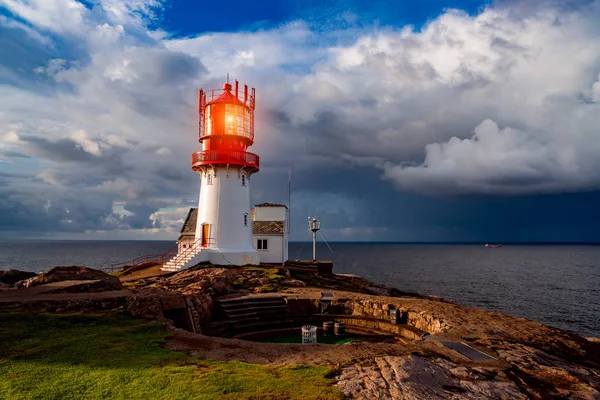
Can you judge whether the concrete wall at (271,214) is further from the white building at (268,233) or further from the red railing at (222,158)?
the red railing at (222,158)

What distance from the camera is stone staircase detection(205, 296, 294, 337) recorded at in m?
21.7

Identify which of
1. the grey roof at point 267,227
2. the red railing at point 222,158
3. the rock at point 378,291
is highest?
the red railing at point 222,158

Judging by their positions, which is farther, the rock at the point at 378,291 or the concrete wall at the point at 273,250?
the concrete wall at the point at 273,250

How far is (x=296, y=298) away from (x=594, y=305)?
161ft

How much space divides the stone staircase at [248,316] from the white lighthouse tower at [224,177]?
12341mm

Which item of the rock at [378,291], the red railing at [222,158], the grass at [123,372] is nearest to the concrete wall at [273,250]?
the red railing at [222,158]

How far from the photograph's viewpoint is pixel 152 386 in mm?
9234

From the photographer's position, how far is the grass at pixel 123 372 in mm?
8844

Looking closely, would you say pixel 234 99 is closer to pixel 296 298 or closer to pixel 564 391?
pixel 296 298

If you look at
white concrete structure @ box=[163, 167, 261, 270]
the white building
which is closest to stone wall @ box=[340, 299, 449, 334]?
white concrete structure @ box=[163, 167, 261, 270]

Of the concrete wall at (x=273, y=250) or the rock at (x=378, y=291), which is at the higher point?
the concrete wall at (x=273, y=250)

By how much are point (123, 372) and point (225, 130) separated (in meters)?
29.5

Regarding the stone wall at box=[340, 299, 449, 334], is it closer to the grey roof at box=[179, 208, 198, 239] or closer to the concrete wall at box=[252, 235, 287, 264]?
the concrete wall at box=[252, 235, 287, 264]

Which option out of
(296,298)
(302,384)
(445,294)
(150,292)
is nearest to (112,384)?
(302,384)
